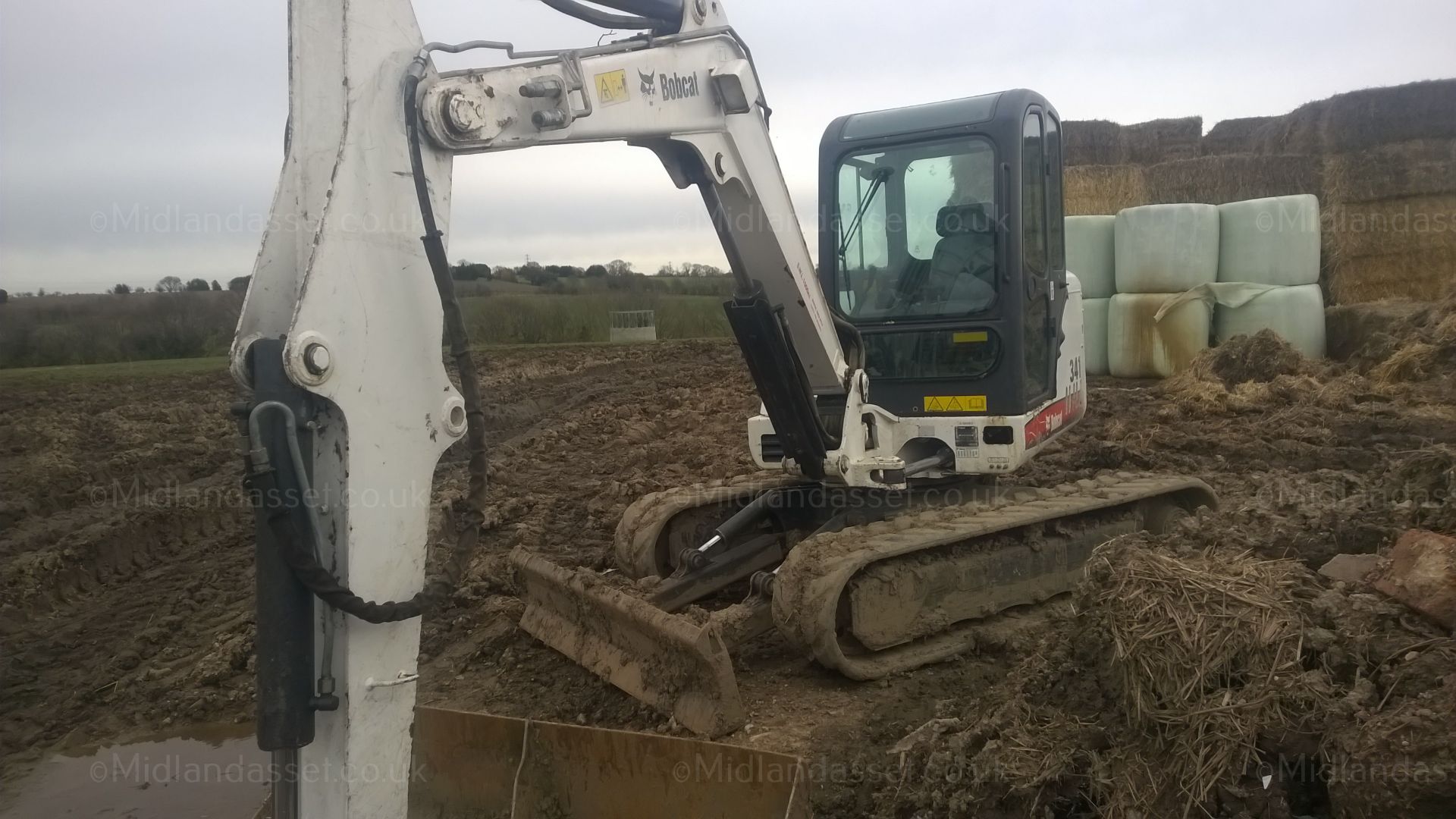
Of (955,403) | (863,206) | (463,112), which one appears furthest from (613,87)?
(955,403)

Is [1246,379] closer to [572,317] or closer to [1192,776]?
[1192,776]

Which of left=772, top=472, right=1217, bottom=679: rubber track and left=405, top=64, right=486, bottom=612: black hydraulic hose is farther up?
left=405, top=64, right=486, bottom=612: black hydraulic hose

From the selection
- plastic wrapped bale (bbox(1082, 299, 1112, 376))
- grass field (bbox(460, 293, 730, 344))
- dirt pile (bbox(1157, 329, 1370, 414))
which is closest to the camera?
dirt pile (bbox(1157, 329, 1370, 414))

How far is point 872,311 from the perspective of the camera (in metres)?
5.73

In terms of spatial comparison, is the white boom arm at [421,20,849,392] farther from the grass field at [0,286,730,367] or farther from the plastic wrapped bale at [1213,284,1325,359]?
the grass field at [0,286,730,367]

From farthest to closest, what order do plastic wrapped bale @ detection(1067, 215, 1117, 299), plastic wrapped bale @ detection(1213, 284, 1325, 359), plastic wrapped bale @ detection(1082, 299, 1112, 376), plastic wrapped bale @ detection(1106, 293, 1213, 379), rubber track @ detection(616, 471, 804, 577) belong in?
plastic wrapped bale @ detection(1082, 299, 1112, 376) → plastic wrapped bale @ detection(1067, 215, 1117, 299) → plastic wrapped bale @ detection(1106, 293, 1213, 379) → plastic wrapped bale @ detection(1213, 284, 1325, 359) → rubber track @ detection(616, 471, 804, 577)

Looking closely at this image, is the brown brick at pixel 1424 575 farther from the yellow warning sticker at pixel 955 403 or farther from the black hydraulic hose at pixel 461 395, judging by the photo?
the black hydraulic hose at pixel 461 395

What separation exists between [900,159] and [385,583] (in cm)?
387

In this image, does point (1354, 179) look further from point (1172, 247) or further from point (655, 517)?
point (655, 517)

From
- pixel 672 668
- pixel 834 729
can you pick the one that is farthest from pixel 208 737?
pixel 834 729

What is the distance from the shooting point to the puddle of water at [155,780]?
443cm

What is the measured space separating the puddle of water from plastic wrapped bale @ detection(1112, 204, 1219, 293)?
11.4m

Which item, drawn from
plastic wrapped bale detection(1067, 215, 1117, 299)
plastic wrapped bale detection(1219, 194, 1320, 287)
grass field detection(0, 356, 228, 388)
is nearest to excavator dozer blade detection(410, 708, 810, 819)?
plastic wrapped bale detection(1067, 215, 1117, 299)

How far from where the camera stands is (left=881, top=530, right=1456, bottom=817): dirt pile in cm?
297
